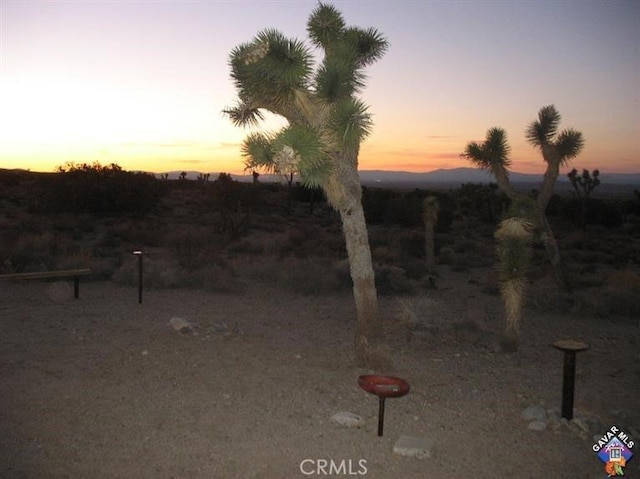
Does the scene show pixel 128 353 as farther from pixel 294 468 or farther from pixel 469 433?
pixel 469 433

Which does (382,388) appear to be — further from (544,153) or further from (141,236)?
(141,236)

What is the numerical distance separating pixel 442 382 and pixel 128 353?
14.2 ft

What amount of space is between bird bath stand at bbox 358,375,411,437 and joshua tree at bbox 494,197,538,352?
11.2ft

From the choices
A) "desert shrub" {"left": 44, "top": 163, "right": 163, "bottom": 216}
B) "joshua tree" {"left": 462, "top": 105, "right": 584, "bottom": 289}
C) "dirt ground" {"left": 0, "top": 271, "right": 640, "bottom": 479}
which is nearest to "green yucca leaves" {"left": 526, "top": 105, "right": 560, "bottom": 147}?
"joshua tree" {"left": 462, "top": 105, "right": 584, "bottom": 289}

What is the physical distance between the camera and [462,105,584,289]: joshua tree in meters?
12.7

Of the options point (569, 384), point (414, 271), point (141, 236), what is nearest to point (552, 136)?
point (414, 271)

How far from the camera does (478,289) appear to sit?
14422mm

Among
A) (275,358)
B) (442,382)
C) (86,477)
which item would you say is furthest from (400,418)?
(86,477)

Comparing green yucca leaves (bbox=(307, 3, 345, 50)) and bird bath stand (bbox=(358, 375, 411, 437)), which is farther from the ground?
green yucca leaves (bbox=(307, 3, 345, 50))

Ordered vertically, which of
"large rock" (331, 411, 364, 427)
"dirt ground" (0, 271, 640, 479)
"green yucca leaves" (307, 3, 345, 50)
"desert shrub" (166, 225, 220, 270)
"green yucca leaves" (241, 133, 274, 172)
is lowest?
"dirt ground" (0, 271, 640, 479)

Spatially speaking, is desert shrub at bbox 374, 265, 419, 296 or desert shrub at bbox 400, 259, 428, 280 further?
desert shrub at bbox 400, 259, 428, 280

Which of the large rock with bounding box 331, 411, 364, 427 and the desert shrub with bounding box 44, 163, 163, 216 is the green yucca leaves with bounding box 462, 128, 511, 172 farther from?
the desert shrub with bounding box 44, 163, 163, 216

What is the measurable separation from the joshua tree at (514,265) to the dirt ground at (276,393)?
45 centimetres

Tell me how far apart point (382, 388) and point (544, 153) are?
990cm
